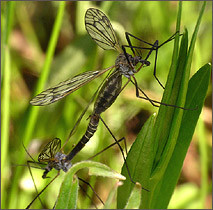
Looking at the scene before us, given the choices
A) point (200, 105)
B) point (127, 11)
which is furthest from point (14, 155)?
point (200, 105)

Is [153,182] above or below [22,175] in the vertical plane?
above

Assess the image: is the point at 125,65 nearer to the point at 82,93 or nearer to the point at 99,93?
the point at 99,93

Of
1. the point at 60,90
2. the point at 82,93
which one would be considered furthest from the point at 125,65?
the point at 82,93

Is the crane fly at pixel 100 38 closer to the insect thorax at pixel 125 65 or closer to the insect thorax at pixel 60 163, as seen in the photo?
the insect thorax at pixel 125 65

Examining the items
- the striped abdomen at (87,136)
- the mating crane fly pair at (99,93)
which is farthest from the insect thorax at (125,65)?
the striped abdomen at (87,136)

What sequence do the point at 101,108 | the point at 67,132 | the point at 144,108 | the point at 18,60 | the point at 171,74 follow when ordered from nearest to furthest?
the point at 171,74, the point at 101,108, the point at 67,132, the point at 144,108, the point at 18,60

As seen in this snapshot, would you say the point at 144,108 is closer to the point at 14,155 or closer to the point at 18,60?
the point at 14,155
